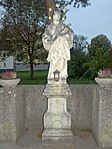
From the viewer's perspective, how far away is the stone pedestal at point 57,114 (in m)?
7.38

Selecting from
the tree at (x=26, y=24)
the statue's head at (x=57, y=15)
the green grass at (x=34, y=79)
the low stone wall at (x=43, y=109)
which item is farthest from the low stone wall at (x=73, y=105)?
the tree at (x=26, y=24)

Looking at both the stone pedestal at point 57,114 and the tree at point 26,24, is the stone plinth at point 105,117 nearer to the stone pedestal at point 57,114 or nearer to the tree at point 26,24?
the stone pedestal at point 57,114

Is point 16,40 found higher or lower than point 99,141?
higher

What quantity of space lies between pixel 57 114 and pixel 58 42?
1.71 meters

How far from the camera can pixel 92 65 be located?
16875 mm

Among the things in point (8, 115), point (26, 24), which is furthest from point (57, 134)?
point (26, 24)

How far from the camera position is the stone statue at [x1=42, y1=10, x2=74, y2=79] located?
748 cm

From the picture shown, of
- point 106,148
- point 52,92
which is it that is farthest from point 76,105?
point 106,148

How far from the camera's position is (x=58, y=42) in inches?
295

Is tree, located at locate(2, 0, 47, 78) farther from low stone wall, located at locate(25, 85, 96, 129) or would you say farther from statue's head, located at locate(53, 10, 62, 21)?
statue's head, located at locate(53, 10, 62, 21)

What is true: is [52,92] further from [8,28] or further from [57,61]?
[8,28]

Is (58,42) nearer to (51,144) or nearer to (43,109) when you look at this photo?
(43,109)

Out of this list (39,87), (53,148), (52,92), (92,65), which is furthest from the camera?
(92,65)

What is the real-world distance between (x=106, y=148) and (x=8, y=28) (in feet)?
65.6
